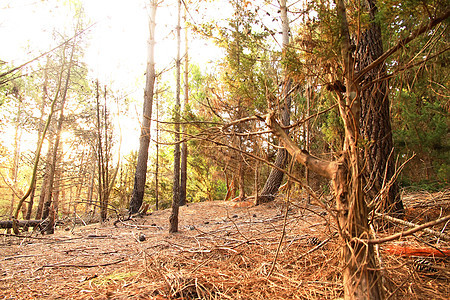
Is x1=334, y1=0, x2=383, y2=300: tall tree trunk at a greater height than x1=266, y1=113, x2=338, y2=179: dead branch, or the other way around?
x1=266, y1=113, x2=338, y2=179: dead branch

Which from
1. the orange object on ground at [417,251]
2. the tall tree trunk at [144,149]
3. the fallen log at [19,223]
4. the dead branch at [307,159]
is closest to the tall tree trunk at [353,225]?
the dead branch at [307,159]

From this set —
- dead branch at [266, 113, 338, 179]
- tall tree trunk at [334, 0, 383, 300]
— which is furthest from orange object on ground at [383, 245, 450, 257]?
dead branch at [266, 113, 338, 179]

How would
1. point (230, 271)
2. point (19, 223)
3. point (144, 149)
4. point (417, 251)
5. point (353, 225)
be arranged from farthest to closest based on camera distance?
1. point (144, 149)
2. point (19, 223)
3. point (230, 271)
4. point (417, 251)
5. point (353, 225)

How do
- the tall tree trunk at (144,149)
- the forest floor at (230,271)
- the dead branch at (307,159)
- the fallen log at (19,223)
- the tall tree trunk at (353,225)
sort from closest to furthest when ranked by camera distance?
the tall tree trunk at (353,225) < the dead branch at (307,159) < the forest floor at (230,271) < the fallen log at (19,223) < the tall tree trunk at (144,149)

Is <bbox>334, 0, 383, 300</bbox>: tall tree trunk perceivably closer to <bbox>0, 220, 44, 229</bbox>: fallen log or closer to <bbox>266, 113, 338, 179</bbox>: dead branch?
<bbox>266, 113, 338, 179</bbox>: dead branch

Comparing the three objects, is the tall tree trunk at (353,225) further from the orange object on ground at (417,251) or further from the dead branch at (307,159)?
the orange object on ground at (417,251)

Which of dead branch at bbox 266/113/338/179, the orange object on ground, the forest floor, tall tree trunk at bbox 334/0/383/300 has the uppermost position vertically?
dead branch at bbox 266/113/338/179

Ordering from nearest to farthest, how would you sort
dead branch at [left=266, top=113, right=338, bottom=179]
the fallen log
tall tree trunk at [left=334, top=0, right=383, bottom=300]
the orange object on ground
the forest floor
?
tall tree trunk at [left=334, top=0, right=383, bottom=300] → dead branch at [left=266, top=113, right=338, bottom=179] → the forest floor → the orange object on ground → the fallen log

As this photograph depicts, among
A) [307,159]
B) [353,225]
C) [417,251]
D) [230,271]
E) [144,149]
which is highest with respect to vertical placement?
[144,149]

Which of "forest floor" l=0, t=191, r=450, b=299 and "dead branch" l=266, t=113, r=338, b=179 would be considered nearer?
"dead branch" l=266, t=113, r=338, b=179

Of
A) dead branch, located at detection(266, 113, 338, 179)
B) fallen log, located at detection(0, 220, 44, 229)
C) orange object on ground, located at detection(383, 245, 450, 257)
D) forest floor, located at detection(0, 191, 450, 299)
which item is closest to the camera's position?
dead branch, located at detection(266, 113, 338, 179)

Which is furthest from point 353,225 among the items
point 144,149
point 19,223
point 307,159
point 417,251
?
point 144,149

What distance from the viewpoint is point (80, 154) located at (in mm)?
13195

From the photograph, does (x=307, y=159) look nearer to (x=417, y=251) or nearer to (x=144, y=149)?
(x=417, y=251)
